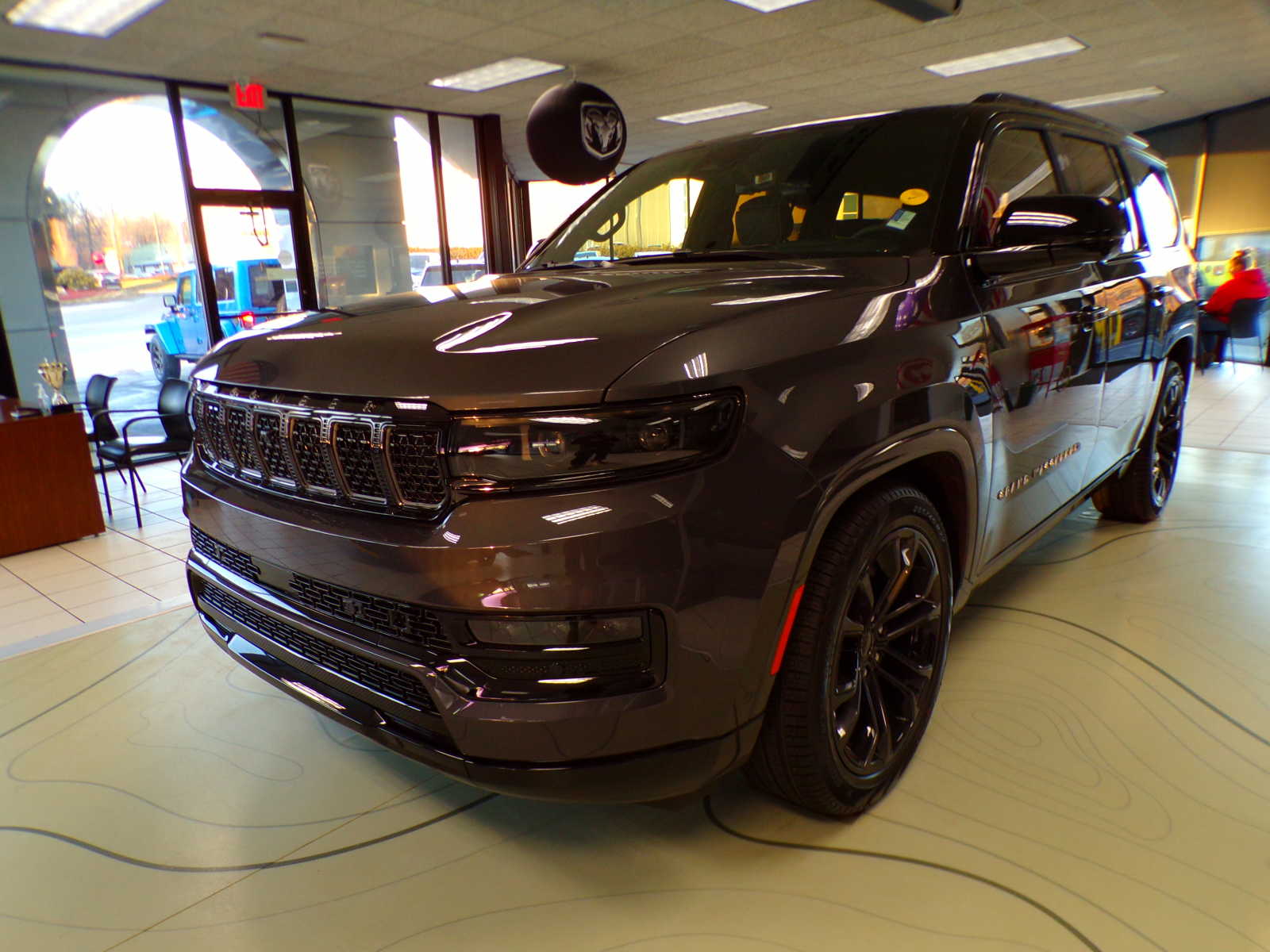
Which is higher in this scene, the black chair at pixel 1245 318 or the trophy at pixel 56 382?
the trophy at pixel 56 382

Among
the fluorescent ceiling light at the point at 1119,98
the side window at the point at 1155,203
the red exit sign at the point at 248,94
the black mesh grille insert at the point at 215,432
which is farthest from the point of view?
the fluorescent ceiling light at the point at 1119,98

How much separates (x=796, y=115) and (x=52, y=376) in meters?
9.32

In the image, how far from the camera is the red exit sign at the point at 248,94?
7.71 m

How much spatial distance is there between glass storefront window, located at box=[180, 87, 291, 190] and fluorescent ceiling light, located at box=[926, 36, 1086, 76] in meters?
→ 6.68

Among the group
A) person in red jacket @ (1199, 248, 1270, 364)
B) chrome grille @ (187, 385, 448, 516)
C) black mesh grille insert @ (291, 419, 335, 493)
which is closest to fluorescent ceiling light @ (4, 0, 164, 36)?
chrome grille @ (187, 385, 448, 516)

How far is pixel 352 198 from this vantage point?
9.10m

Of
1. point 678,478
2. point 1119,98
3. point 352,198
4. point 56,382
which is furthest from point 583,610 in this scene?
point 1119,98

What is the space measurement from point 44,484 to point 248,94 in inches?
192

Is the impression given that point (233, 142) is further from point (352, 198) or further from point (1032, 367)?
point (1032, 367)

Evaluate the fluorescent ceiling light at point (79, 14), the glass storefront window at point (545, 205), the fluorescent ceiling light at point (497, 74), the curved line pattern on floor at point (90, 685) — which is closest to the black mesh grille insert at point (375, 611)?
the curved line pattern on floor at point (90, 685)

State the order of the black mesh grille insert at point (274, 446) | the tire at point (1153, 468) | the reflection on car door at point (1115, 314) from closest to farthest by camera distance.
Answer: the black mesh grille insert at point (274, 446) < the reflection on car door at point (1115, 314) < the tire at point (1153, 468)

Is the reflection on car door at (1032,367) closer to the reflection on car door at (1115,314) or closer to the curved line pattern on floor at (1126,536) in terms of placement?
the reflection on car door at (1115,314)

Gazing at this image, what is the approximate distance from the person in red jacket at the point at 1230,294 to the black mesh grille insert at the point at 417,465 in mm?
10442

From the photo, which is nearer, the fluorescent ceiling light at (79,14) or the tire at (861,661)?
the tire at (861,661)
